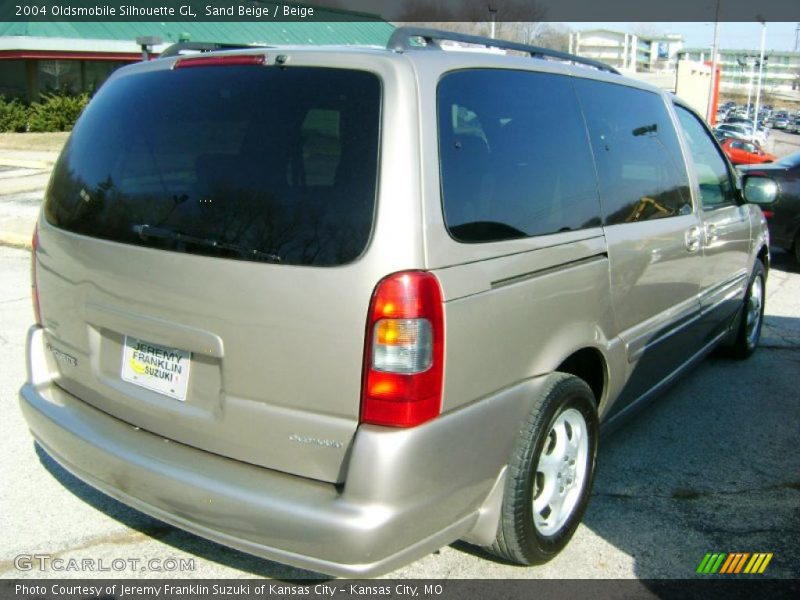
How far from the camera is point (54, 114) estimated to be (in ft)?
83.7

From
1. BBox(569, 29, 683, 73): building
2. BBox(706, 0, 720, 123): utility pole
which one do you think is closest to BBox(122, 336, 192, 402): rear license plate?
BBox(706, 0, 720, 123): utility pole

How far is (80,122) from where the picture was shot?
3.18 meters

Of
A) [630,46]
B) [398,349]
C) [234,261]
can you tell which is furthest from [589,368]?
[630,46]

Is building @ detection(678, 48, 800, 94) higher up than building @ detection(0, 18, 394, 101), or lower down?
higher up

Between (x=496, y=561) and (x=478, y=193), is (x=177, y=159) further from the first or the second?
(x=496, y=561)

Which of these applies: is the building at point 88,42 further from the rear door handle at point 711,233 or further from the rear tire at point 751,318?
the rear door handle at point 711,233

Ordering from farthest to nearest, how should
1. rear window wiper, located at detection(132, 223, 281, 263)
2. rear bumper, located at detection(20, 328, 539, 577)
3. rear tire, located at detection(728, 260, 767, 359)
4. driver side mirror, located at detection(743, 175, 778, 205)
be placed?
rear tire, located at detection(728, 260, 767, 359)
driver side mirror, located at detection(743, 175, 778, 205)
rear window wiper, located at detection(132, 223, 281, 263)
rear bumper, located at detection(20, 328, 539, 577)

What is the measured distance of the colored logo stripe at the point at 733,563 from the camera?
3057 millimetres

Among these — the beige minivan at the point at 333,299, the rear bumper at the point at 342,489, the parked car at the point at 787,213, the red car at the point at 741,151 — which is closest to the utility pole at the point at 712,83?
the red car at the point at 741,151

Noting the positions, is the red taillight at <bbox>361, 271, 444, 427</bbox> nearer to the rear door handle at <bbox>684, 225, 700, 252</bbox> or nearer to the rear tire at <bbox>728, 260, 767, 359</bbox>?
the rear door handle at <bbox>684, 225, 700, 252</bbox>

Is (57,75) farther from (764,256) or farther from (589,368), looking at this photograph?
(589,368)

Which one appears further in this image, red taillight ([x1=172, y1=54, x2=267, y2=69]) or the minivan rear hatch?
red taillight ([x1=172, y1=54, x2=267, y2=69])

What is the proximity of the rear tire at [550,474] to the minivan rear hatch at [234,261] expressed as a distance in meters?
0.74

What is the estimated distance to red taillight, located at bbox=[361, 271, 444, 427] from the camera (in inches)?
89.0
